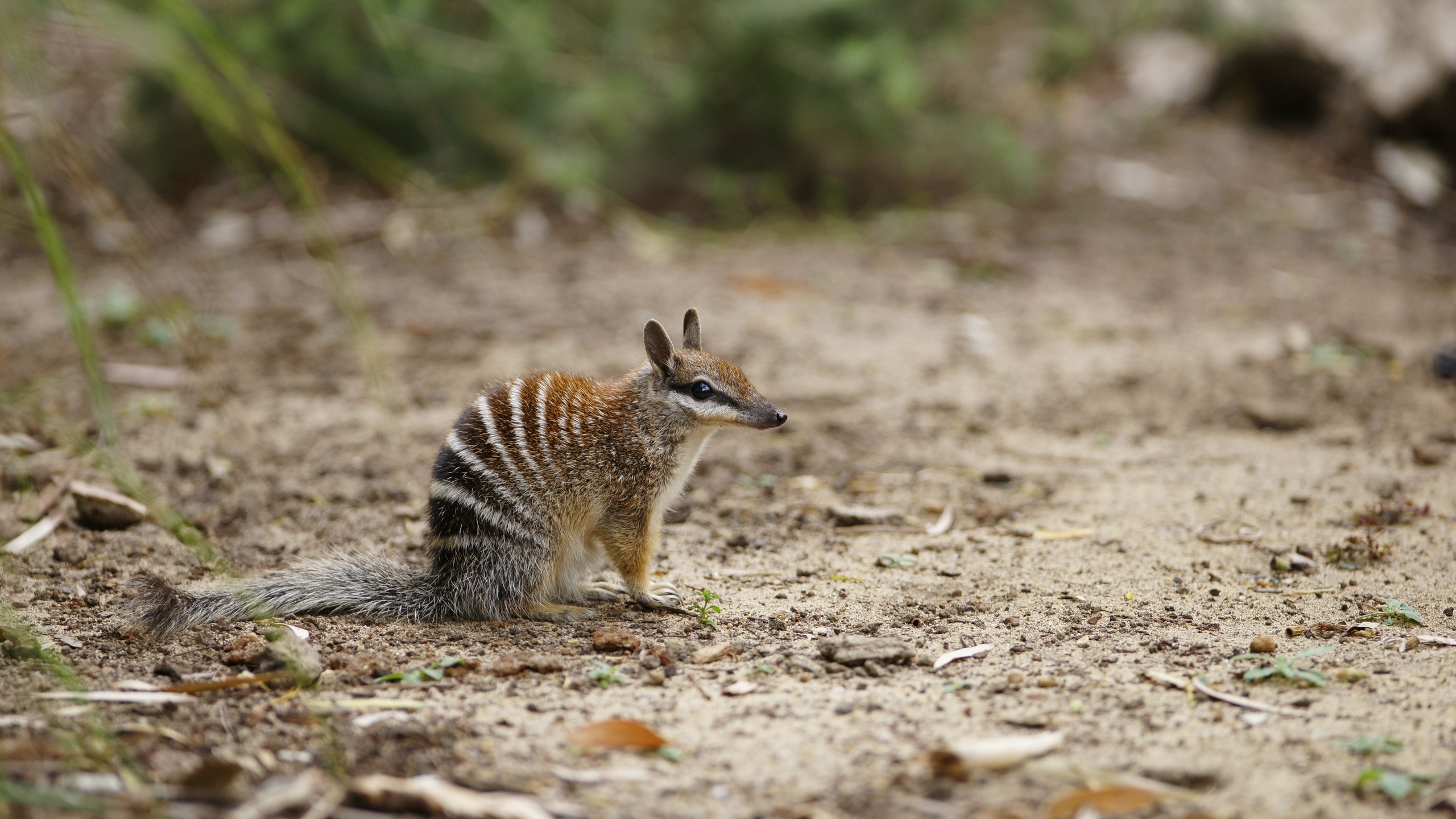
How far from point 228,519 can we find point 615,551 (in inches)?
59.3

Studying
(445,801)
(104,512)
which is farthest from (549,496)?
(104,512)

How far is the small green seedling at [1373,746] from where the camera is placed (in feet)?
8.18

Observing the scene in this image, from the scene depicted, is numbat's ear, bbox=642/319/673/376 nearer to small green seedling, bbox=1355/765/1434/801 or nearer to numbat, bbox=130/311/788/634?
numbat, bbox=130/311/788/634

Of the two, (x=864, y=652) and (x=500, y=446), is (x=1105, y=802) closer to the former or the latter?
(x=864, y=652)

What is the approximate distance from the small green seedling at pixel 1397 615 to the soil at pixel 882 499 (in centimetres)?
6

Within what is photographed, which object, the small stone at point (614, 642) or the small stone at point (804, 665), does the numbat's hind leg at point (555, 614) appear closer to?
the small stone at point (614, 642)

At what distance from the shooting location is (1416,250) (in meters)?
8.20

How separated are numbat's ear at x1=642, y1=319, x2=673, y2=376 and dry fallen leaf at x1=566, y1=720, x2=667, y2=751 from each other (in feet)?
4.74

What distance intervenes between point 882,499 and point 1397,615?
1810mm

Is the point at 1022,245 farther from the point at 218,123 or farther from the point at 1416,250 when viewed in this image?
the point at 218,123

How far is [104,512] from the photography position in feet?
13.2

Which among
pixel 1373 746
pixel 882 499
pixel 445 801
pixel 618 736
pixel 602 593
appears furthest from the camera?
Result: pixel 882 499

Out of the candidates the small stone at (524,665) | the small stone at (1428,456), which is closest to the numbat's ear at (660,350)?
the small stone at (524,665)

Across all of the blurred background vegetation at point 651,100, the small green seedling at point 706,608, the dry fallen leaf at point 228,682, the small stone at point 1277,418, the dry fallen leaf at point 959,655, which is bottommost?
the dry fallen leaf at point 959,655
